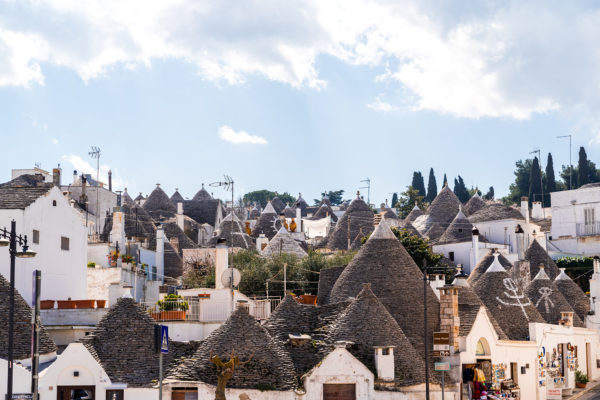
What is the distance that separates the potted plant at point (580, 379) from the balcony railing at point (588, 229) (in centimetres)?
2718

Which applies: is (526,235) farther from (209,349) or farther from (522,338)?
(209,349)

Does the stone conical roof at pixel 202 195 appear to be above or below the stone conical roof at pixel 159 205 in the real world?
above

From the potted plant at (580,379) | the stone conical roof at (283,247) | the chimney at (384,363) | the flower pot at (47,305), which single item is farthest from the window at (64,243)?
the potted plant at (580,379)

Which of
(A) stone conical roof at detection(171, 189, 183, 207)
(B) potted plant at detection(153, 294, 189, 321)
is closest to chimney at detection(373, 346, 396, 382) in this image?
(B) potted plant at detection(153, 294, 189, 321)

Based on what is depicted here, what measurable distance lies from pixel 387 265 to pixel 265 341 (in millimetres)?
8275

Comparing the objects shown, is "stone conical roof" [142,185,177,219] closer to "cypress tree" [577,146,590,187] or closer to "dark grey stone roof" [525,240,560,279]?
"dark grey stone roof" [525,240,560,279]

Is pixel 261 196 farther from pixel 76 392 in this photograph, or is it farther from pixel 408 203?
pixel 76 392

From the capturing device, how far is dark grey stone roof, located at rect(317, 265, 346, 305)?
40.4m

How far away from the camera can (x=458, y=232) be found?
2800 inches

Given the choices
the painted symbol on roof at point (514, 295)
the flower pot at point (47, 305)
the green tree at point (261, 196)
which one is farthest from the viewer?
the green tree at point (261, 196)

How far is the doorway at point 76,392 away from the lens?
1130 inches

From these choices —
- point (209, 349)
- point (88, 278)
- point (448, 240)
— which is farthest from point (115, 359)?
point (448, 240)

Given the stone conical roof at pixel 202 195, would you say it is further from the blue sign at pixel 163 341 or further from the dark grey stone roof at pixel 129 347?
the blue sign at pixel 163 341

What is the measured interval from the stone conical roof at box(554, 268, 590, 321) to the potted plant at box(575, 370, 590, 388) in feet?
16.3
